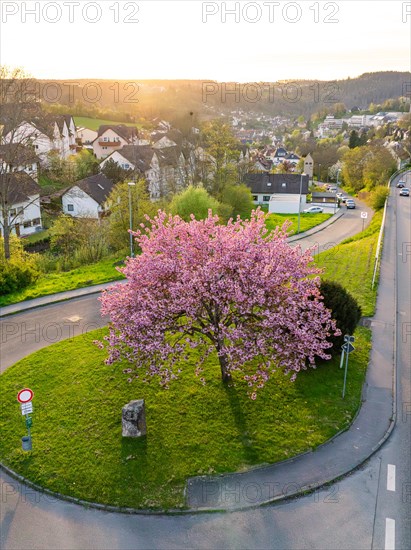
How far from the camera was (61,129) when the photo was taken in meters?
66.3

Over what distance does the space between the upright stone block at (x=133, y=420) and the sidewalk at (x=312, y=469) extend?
7.53 ft

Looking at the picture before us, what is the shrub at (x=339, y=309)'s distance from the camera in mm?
17266

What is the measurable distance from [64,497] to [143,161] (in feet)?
182

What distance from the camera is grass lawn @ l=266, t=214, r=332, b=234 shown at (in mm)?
49719

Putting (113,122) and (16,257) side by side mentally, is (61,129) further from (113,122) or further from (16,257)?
(16,257)

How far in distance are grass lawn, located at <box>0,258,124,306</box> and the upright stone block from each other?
14049 mm

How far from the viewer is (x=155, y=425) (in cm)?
1394

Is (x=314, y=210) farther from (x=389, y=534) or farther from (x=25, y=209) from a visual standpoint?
(x=389, y=534)

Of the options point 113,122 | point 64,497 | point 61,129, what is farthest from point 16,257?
point 113,122

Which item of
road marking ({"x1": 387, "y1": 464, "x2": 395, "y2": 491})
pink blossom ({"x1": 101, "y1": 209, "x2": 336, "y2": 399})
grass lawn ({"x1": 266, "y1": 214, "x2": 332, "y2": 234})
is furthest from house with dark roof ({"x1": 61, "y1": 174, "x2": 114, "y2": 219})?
road marking ({"x1": 387, "y1": 464, "x2": 395, "y2": 491})

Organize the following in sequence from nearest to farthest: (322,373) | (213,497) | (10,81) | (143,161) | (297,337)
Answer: (213,497)
(297,337)
(322,373)
(10,81)
(143,161)

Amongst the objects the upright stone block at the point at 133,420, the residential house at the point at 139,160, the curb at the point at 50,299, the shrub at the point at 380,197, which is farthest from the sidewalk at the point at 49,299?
the shrub at the point at 380,197

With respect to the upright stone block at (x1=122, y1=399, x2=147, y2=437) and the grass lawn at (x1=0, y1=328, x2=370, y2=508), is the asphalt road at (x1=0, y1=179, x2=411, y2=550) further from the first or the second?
the upright stone block at (x1=122, y1=399, x2=147, y2=437)

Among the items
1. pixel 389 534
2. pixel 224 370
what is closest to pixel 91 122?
pixel 224 370
